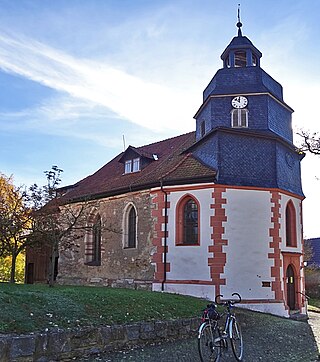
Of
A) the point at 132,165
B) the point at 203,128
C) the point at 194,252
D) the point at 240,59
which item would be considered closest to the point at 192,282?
the point at 194,252

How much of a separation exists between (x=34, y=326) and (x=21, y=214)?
833 cm

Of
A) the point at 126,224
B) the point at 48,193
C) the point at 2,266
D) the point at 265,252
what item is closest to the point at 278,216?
the point at 265,252

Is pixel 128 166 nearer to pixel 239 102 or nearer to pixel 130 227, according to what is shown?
pixel 130 227

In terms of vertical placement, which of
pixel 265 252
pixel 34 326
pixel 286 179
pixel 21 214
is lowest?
pixel 34 326

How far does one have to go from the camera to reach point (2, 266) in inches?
1439

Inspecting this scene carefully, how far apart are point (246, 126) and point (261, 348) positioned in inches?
421

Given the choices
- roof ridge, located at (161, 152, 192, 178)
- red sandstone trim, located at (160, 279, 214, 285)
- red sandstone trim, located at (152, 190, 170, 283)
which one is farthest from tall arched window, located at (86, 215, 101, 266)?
red sandstone trim, located at (160, 279, 214, 285)

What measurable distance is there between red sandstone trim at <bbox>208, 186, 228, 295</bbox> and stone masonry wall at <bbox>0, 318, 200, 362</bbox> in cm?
598

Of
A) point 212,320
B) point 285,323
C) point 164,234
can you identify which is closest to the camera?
point 212,320

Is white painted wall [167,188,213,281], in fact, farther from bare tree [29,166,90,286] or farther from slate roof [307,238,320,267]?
slate roof [307,238,320,267]

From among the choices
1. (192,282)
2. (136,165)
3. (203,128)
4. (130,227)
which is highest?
(203,128)

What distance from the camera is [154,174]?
787 inches

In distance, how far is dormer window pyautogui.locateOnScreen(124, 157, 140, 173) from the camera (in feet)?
74.8

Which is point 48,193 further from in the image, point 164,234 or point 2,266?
point 2,266
